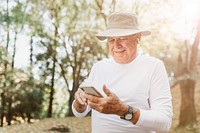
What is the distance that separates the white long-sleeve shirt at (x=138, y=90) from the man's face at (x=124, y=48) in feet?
0.05

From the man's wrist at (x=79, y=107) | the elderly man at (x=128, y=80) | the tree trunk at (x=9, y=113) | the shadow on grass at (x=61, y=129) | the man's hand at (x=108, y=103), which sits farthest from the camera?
the shadow on grass at (x=61, y=129)

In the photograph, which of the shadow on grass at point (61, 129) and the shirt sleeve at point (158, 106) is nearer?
the shirt sleeve at point (158, 106)

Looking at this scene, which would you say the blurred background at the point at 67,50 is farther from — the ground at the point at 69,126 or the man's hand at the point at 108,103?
the man's hand at the point at 108,103

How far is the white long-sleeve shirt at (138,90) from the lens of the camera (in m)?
0.94

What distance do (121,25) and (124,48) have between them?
0.07 meters

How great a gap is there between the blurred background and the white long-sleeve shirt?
7.59ft

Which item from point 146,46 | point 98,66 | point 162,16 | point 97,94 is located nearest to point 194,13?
point 162,16

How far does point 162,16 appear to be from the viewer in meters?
3.56

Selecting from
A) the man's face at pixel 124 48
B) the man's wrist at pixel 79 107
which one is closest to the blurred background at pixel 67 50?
the man's wrist at pixel 79 107

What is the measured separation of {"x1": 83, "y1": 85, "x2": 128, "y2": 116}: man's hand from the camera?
0.84 meters

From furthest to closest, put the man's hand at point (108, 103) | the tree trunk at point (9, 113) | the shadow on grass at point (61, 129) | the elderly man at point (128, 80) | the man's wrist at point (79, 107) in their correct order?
the shadow on grass at point (61, 129) < the tree trunk at point (9, 113) < the man's wrist at point (79, 107) < the elderly man at point (128, 80) < the man's hand at point (108, 103)

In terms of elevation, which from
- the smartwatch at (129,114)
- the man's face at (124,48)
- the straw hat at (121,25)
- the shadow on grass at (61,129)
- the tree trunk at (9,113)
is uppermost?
the straw hat at (121,25)

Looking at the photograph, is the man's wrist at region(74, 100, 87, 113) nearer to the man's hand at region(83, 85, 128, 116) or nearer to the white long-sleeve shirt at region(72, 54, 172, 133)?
the white long-sleeve shirt at region(72, 54, 172, 133)

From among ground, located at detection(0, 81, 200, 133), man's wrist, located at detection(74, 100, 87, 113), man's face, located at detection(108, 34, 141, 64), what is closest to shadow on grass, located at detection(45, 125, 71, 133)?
ground, located at detection(0, 81, 200, 133)
